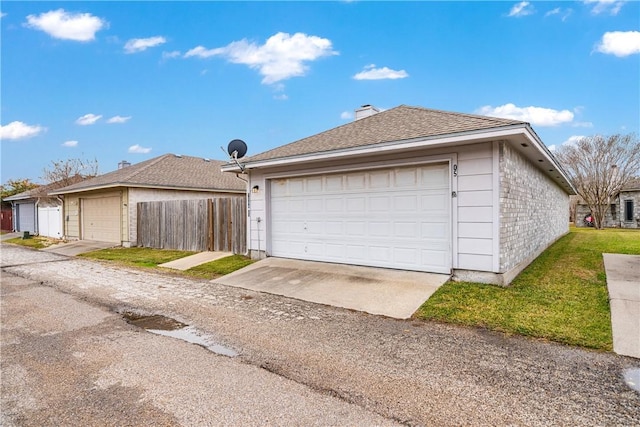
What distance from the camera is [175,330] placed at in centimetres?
474

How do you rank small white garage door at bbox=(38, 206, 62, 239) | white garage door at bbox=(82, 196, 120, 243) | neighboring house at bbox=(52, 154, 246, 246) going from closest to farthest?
neighboring house at bbox=(52, 154, 246, 246) < white garage door at bbox=(82, 196, 120, 243) < small white garage door at bbox=(38, 206, 62, 239)

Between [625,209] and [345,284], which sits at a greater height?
[625,209]

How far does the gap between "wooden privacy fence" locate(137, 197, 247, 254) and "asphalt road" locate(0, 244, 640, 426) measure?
5846mm

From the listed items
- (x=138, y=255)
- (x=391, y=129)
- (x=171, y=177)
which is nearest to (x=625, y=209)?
(x=391, y=129)

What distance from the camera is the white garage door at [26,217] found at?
24781 millimetres

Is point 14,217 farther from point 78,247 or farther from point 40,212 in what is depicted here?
point 78,247

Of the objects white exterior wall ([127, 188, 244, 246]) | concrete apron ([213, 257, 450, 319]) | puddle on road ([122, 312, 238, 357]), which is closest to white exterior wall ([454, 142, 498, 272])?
concrete apron ([213, 257, 450, 319])

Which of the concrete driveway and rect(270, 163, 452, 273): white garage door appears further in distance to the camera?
the concrete driveway

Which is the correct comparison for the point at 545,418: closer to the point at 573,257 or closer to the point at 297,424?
the point at 297,424

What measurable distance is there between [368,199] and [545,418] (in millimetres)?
5816

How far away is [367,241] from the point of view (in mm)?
8086

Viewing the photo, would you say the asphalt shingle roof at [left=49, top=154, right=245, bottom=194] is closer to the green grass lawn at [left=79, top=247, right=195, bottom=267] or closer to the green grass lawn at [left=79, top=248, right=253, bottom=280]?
the green grass lawn at [left=79, top=247, right=195, bottom=267]

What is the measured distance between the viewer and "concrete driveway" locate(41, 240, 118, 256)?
14.6 meters

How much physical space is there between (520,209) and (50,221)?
82.3 ft
